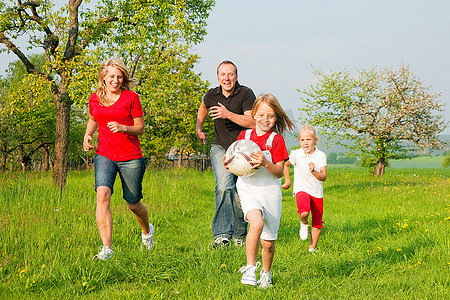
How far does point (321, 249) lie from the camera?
5.45 metres

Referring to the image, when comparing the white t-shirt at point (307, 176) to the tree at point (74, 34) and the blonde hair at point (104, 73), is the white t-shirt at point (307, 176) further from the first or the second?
the tree at point (74, 34)

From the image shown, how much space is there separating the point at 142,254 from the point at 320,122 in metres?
18.6

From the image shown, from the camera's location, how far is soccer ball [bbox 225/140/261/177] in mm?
3662

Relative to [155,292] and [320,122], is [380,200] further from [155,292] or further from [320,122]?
[320,122]

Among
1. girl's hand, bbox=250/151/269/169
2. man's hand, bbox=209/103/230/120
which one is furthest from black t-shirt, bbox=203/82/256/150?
girl's hand, bbox=250/151/269/169

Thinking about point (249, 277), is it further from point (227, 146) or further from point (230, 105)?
point (230, 105)

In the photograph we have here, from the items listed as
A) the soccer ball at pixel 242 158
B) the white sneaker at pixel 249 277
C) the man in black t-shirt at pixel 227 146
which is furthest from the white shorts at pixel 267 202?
the man in black t-shirt at pixel 227 146

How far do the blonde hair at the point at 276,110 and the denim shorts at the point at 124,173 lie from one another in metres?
1.66

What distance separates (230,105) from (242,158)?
1948mm

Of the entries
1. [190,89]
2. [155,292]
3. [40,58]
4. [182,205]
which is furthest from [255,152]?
[40,58]

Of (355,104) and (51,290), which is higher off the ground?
(355,104)

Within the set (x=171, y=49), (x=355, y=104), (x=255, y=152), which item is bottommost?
(x=255, y=152)

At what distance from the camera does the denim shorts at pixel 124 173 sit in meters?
4.78

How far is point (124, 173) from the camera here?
4.89m
